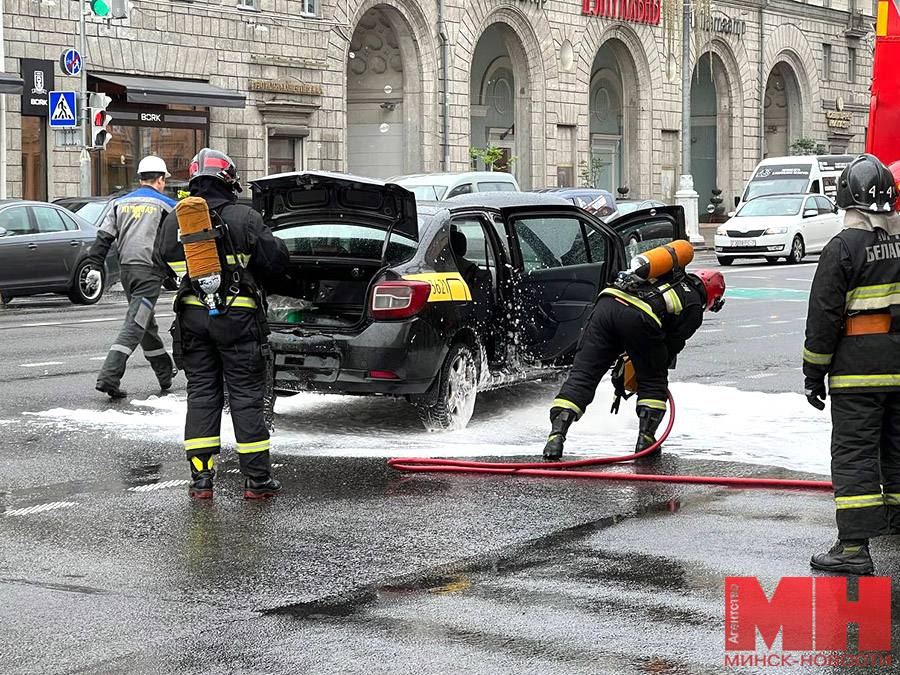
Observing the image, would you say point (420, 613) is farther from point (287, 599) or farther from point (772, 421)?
point (772, 421)

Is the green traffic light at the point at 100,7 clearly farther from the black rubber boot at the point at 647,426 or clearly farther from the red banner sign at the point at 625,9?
the red banner sign at the point at 625,9

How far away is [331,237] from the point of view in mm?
9766

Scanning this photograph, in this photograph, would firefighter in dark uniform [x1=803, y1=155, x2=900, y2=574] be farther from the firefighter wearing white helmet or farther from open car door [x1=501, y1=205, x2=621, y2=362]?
the firefighter wearing white helmet

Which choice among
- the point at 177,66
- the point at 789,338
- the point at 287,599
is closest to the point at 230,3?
the point at 177,66

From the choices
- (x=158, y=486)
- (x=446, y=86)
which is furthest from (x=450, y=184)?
(x=158, y=486)

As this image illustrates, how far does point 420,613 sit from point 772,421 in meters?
5.35

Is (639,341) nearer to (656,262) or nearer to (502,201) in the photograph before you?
(656,262)

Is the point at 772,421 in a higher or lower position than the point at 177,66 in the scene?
lower

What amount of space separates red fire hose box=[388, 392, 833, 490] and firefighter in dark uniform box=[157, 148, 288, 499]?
932mm

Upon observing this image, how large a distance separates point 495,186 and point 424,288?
56.2 feet

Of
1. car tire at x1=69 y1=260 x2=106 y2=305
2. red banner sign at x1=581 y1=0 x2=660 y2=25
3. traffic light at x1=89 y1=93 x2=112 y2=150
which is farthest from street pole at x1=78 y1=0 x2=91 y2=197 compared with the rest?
red banner sign at x1=581 y1=0 x2=660 y2=25

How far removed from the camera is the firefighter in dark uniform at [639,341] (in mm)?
8617

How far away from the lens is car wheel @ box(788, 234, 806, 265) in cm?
3115

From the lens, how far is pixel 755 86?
177 ft
